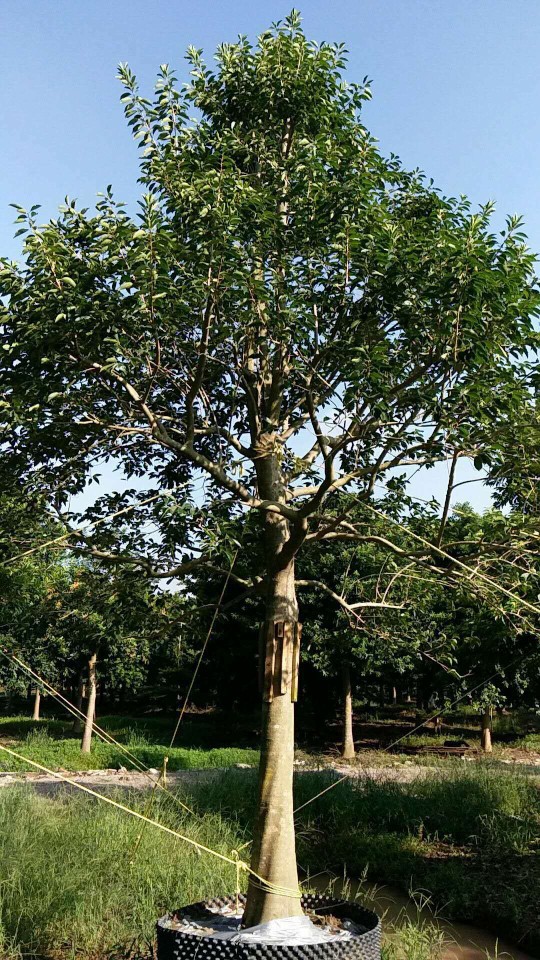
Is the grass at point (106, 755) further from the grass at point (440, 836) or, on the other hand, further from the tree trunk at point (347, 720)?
the grass at point (440, 836)

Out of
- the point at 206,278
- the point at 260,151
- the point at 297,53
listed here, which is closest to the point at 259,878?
the point at 206,278

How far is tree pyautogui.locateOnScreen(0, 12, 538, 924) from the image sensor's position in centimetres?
461

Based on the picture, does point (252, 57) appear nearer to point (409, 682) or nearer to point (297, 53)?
point (297, 53)

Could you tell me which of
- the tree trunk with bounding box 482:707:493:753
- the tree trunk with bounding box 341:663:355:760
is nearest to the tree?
the tree trunk with bounding box 341:663:355:760

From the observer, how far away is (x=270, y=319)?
482cm

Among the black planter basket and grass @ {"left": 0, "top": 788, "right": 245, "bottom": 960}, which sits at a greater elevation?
the black planter basket

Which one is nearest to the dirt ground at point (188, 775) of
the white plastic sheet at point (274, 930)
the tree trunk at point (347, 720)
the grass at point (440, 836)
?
the tree trunk at point (347, 720)

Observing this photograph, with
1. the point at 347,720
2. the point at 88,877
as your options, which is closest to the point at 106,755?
the point at 347,720

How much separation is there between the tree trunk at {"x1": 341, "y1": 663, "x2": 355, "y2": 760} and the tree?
1503cm

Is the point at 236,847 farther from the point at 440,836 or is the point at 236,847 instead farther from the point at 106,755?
the point at 106,755

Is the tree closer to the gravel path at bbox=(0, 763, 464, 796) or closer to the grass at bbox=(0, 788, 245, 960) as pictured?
the grass at bbox=(0, 788, 245, 960)

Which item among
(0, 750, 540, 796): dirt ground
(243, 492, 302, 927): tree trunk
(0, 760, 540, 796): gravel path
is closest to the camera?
(243, 492, 302, 927): tree trunk

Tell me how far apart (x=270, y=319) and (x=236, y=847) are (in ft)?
20.4

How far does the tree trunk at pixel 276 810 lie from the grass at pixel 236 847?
119 centimetres
